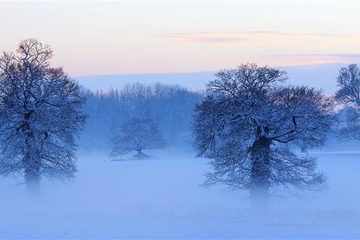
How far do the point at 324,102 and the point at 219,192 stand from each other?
29.1 ft

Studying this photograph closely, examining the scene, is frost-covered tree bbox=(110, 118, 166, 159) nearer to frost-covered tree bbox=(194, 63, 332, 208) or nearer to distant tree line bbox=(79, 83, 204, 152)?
distant tree line bbox=(79, 83, 204, 152)

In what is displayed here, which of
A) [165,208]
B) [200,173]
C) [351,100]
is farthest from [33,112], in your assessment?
[351,100]

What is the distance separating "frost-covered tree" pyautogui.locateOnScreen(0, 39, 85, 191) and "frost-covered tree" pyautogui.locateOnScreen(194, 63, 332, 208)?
350 inches

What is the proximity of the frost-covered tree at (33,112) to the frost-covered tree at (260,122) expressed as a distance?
350 inches

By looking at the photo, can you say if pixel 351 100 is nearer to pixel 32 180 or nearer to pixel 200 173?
pixel 200 173

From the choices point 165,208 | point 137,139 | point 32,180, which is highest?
point 137,139

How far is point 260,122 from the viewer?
3139cm

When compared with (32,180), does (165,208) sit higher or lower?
lower

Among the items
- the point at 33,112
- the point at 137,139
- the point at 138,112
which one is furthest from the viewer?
the point at 138,112

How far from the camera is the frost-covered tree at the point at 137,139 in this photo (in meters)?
70.5

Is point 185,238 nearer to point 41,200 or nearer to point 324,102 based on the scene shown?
point 324,102

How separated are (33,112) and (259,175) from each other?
43.4ft

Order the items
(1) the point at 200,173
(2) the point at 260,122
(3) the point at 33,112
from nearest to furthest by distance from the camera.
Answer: (2) the point at 260,122
(3) the point at 33,112
(1) the point at 200,173

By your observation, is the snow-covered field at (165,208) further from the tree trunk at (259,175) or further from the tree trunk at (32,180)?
the tree trunk at (259,175)
